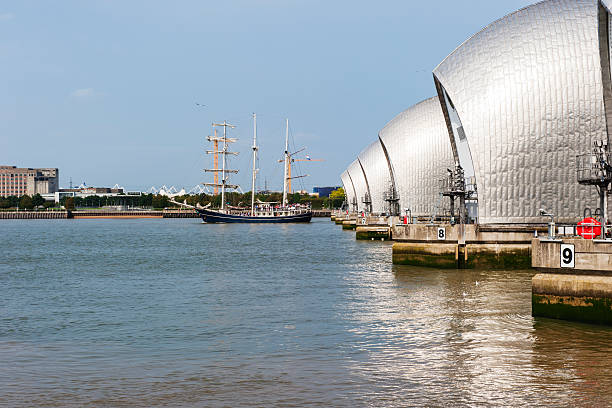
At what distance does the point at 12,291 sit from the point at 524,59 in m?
28.4

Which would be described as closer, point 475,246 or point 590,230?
point 590,230

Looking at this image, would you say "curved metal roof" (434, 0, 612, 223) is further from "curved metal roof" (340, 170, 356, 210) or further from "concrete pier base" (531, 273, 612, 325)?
"curved metal roof" (340, 170, 356, 210)

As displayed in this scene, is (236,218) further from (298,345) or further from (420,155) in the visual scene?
(298,345)

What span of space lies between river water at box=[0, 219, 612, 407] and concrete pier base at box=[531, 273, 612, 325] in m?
0.38

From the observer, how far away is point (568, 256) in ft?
61.4

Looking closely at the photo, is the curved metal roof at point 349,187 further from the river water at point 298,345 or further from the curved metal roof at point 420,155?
the river water at point 298,345

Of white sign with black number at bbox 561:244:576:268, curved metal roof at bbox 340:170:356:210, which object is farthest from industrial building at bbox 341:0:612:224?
curved metal roof at bbox 340:170:356:210

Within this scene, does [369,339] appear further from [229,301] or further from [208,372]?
[229,301]

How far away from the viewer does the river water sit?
13.0 m

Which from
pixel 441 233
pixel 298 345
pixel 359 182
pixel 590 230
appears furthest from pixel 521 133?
pixel 359 182

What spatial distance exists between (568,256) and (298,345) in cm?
757

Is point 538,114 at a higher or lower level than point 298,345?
higher

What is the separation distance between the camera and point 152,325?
2078 cm

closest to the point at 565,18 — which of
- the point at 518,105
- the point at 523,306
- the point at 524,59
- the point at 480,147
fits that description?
the point at 524,59
